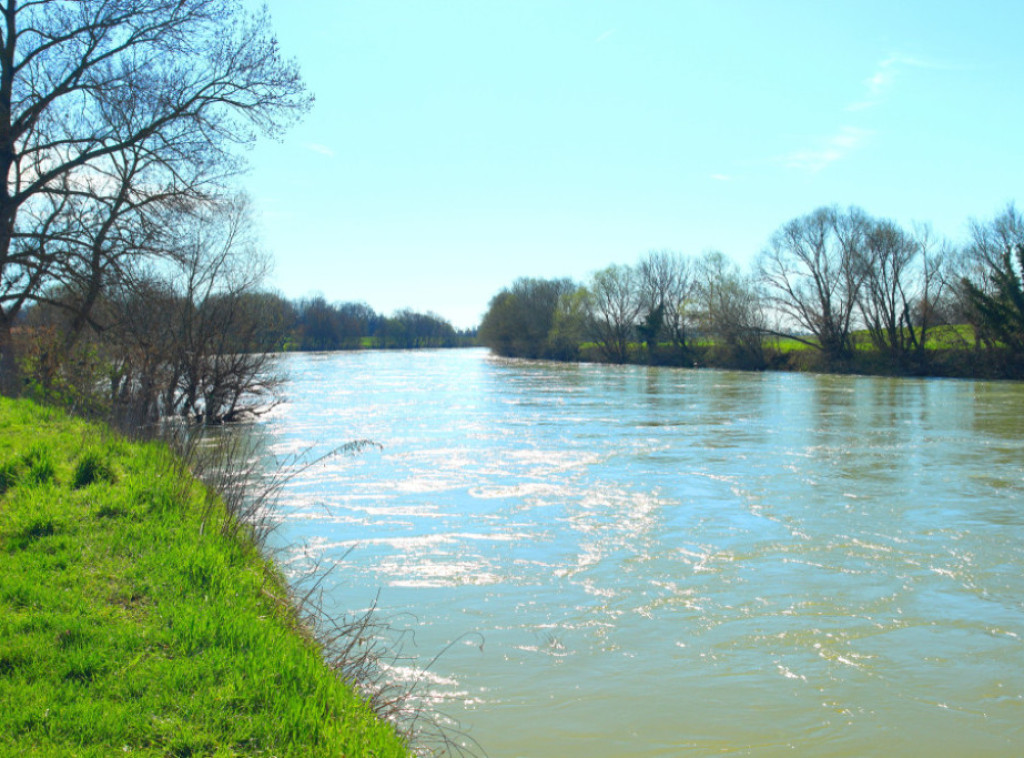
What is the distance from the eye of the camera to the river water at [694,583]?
4641 millimetres

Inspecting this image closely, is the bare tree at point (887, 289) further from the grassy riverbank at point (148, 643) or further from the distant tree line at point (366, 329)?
the distant tree line at point (366, 329)

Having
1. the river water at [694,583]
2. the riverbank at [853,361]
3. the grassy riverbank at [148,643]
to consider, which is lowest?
the river water at [694,583]

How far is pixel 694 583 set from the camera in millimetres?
7188

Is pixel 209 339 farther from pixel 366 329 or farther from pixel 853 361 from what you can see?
pixel 366 329

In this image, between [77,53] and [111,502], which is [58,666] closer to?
[111,502]

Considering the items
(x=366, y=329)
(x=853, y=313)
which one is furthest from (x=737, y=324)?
(x=366, y=329)

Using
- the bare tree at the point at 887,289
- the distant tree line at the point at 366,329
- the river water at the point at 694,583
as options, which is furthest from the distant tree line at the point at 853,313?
the distant tree line at the point at 366,329

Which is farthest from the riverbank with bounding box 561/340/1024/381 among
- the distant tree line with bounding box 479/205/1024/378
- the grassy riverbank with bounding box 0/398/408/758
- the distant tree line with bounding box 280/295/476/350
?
the distant tree line with bounding box 280/295/476/350

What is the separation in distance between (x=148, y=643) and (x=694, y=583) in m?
4.88

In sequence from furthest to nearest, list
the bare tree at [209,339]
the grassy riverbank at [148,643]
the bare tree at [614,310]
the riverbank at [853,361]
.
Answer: the bare tree at [614,310] < the riverbank at [853,361] < the bare tree at [209,339] < the grassy riverbank at [148,643]

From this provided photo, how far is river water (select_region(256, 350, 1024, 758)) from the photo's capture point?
4.64 meters

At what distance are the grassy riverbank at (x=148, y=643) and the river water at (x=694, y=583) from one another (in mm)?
1262

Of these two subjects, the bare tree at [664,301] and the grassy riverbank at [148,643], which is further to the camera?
the bare tree at [664,301]

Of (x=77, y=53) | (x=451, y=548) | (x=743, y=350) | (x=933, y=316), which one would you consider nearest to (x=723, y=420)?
(x=451, y=548)
